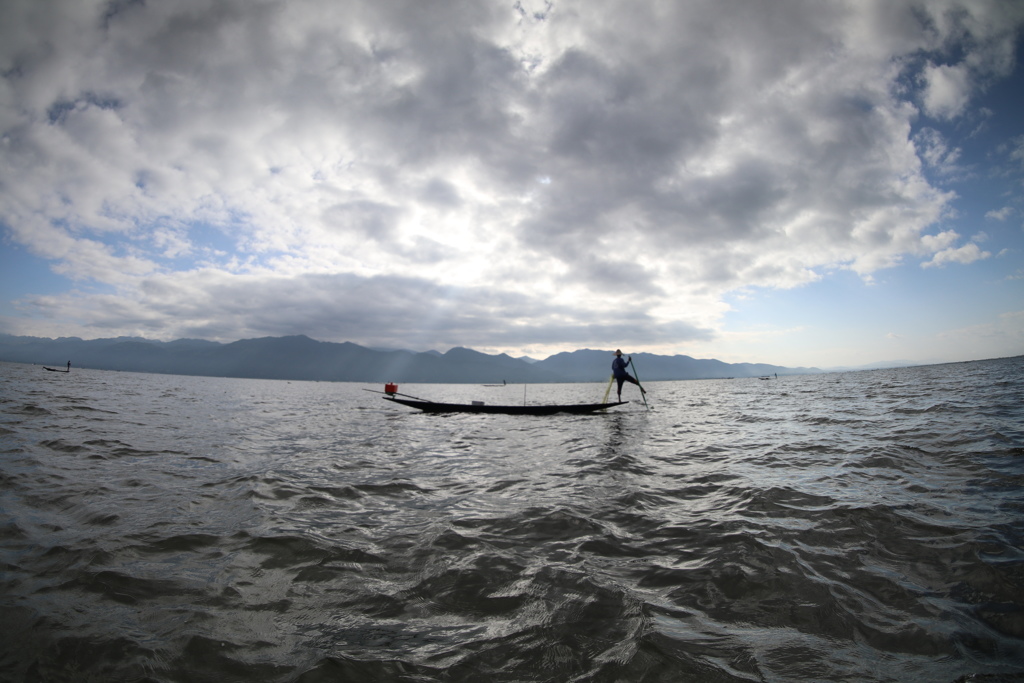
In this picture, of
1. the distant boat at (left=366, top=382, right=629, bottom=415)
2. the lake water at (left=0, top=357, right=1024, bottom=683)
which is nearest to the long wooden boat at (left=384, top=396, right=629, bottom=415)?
the distant boat at (left=366, top=382, right=629, bottom=415)

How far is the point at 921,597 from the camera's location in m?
3.94

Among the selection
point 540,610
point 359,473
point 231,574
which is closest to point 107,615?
point 231,574

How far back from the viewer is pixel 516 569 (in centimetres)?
464

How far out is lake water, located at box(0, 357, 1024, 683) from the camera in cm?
308

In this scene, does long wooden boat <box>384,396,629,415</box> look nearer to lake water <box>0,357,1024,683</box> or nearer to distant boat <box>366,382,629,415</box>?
distant boat <box>366,382,629,415</box>

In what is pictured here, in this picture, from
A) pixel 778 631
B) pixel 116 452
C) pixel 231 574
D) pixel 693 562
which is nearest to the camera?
pixel 778 631

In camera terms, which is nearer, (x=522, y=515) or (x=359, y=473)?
(x=522, y=515)

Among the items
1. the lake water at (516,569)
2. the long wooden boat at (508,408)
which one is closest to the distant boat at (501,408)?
the long wooden boat at (508,408)

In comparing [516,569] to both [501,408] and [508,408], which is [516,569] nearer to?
[508,408]

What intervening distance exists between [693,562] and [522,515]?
2.64 meters

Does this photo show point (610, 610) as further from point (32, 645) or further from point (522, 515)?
point (32, 645)

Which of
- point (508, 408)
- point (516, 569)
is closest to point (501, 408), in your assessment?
point (508, 408)

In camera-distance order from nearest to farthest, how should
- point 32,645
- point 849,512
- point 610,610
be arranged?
point 32,645, point 610,610, point 849,512

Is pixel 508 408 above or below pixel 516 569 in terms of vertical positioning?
below
